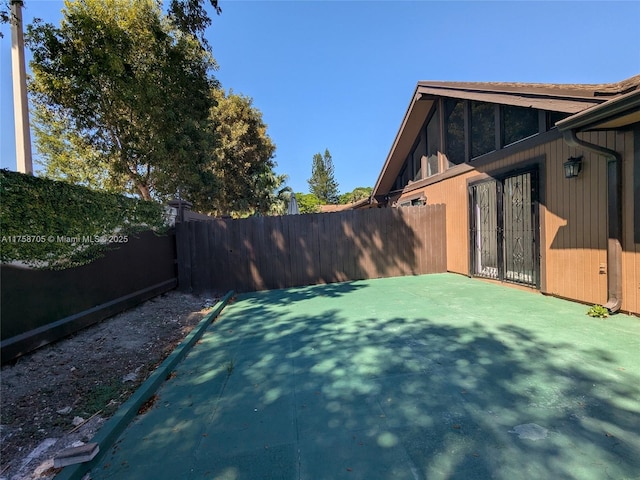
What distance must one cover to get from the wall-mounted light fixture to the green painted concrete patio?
2.01 meters

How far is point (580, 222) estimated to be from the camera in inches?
174

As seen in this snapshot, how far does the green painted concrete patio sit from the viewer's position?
1665 millimetres

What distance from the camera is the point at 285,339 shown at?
3.79m

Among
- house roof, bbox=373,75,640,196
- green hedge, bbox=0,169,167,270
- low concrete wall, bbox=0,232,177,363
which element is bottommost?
low concrete wall, bbox=0,232,177,363

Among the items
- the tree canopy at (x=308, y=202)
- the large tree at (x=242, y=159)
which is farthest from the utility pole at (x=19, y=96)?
the tree canopy at (x=308, y=202)

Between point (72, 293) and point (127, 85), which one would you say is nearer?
point (72, 293)

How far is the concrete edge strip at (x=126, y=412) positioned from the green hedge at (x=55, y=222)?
186 centimetres

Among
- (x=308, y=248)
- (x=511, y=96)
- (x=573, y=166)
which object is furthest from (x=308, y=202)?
(x=573, y=166)

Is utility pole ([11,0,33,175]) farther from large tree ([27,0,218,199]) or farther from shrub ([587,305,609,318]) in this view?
shrub ([587,305,609,318])

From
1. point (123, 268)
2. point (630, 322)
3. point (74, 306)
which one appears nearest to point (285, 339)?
point (74, 306)

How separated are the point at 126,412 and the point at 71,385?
98 centimetres

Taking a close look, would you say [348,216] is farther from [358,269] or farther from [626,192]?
A: [626,192]

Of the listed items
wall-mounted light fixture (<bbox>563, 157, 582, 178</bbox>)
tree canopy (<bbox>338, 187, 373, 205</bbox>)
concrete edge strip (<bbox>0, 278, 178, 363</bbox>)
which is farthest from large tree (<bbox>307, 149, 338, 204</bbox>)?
wall-mounted light fixture (<bbox>563, 157, 582, 178</bbox>)

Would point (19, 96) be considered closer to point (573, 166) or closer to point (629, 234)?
point (573, 166)
